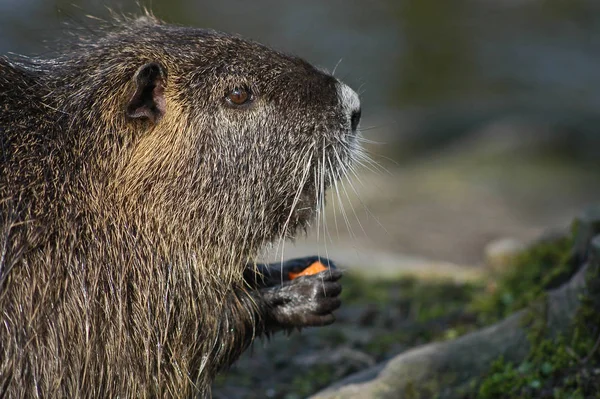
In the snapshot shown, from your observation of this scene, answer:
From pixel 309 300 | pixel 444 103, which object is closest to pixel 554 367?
pixel 309 300

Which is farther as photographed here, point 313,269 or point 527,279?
point 527,279

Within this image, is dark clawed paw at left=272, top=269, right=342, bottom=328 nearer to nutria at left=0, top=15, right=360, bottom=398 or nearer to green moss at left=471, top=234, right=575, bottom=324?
nutria at left=0, top=15, right=360, bottom=398

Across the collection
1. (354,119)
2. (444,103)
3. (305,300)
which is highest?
(444,103)

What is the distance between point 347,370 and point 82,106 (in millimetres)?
1914

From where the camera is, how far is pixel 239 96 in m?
3.32

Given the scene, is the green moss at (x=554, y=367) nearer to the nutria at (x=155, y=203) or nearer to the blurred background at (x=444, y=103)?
the nutria at (x=155, y=203)

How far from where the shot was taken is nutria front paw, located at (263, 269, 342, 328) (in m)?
3.40

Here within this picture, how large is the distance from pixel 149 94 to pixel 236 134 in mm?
347

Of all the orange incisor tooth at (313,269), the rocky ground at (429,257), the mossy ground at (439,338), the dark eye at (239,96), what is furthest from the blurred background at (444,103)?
the dark eye at (239,96)

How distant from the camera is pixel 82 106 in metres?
3.25

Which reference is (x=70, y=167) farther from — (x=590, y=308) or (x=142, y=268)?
(x=590, y=308)

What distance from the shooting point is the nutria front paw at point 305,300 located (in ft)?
11.2

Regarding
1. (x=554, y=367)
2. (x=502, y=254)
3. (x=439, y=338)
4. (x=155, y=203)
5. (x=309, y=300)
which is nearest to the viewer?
(x=155, y=203)

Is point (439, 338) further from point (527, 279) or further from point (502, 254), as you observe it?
point (502, 254)
